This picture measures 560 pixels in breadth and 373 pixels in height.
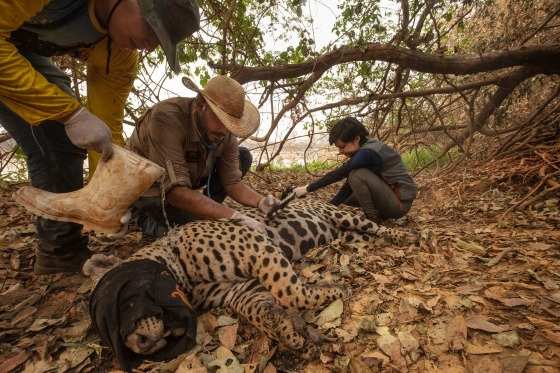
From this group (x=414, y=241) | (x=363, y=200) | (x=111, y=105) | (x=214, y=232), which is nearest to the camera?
(x=214, y=232)

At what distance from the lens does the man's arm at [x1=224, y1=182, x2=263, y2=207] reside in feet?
13.5

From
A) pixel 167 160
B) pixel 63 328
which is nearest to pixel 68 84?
pixel 167 160

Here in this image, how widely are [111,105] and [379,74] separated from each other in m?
4.94

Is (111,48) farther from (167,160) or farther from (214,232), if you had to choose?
(214,232)

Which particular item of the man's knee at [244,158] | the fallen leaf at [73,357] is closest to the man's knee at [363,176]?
the man's knee at [244,158]

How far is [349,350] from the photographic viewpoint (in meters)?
2.20

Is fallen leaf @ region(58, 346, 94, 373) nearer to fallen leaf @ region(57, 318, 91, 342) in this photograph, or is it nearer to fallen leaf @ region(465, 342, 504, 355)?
fallen leaf @ region(57, 318, 91, 342)

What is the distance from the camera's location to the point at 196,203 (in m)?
3.33

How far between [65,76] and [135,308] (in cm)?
219

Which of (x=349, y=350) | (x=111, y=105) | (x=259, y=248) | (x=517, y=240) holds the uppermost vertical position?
(x=111, y=105)

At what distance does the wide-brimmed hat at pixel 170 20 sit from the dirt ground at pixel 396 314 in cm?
209

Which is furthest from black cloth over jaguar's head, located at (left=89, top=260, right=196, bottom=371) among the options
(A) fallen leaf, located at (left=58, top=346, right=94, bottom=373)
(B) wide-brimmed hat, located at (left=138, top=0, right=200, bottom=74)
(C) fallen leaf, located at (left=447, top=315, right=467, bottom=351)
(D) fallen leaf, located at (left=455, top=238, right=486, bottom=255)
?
(D) fallen leaf, located at (left=455, top=238, right=486, bottom=255)

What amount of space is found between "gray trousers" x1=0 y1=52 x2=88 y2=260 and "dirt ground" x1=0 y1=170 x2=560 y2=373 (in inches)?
15.3

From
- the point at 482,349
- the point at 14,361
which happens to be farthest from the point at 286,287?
the point at 14,361
